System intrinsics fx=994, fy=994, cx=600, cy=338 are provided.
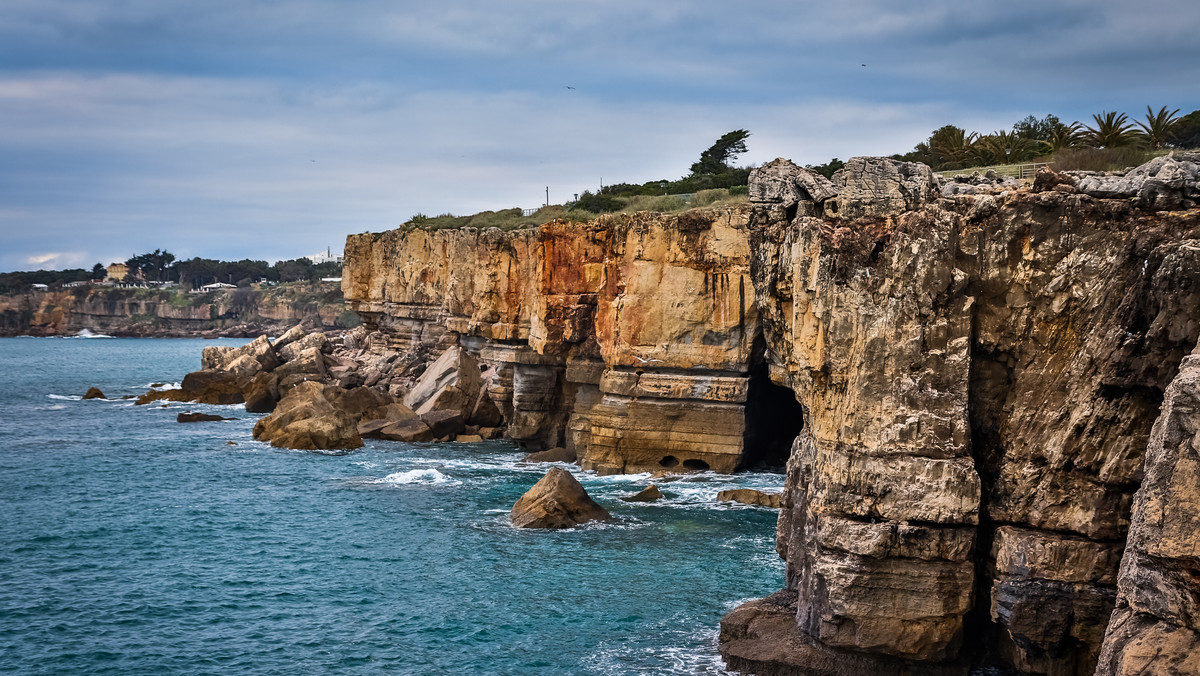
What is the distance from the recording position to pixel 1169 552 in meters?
9.70

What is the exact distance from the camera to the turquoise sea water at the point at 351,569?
18.9 metres

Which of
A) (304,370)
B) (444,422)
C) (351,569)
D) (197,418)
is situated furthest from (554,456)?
(304,370)

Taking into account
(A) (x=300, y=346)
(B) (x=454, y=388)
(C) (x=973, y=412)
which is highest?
(C) (x=973, y=412)

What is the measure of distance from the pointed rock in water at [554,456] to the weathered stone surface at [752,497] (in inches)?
427

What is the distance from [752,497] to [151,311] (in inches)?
6564

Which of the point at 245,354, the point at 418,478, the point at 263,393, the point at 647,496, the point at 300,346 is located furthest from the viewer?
the point at 300,346

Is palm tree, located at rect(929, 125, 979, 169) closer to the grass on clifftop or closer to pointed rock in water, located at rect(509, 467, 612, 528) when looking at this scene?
the grass on clifftop

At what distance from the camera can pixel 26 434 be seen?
49719 mm

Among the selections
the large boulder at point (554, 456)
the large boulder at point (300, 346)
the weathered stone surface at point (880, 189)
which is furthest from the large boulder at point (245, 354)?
the weathered stone surface at point (880, 189)

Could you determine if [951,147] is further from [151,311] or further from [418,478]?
[151,311]

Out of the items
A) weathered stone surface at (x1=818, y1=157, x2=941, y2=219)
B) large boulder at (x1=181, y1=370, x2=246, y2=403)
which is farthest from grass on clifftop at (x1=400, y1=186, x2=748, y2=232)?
weathered stone surface at (x1=818, y1=157, x2=941, y2=219)

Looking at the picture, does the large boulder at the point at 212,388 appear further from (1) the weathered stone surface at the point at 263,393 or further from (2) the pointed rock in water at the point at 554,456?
(2) the pointed rock in water at the point at 554,456

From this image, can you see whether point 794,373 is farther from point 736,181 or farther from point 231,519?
point 736,181

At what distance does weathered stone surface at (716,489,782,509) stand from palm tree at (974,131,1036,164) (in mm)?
17262
